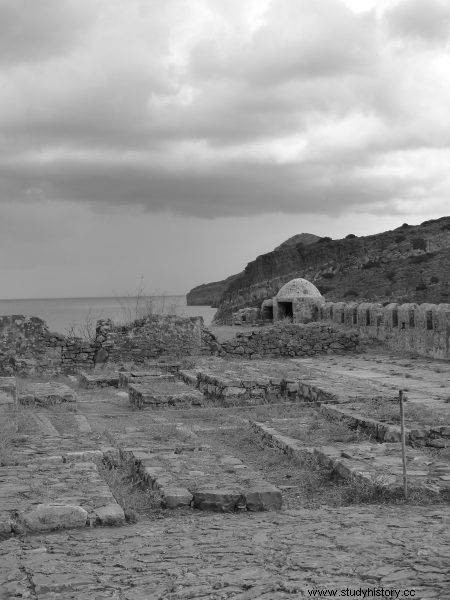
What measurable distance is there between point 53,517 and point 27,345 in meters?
13.3

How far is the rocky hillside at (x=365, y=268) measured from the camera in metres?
45.2

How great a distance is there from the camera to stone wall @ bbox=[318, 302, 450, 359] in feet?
59.7

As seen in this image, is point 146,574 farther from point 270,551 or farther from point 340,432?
point 340,432

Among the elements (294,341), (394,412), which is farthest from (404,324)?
(394,412)

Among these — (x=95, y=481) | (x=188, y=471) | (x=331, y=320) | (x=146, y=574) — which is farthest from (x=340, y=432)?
(x=331, y=320)

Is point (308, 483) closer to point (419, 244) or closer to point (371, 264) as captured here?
point (371, 264)

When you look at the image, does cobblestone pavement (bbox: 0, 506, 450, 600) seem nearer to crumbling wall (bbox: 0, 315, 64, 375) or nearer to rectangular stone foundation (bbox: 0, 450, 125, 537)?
rectangular stone foundation (bbox: 0, 450, 125, 537)

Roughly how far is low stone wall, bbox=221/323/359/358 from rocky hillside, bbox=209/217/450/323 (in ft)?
33.7

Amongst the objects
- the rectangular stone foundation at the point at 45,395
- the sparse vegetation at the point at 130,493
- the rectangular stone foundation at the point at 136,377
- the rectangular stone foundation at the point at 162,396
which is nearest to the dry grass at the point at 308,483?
the sparse vegetation at the point at 130,493

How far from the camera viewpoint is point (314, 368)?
1781 cm

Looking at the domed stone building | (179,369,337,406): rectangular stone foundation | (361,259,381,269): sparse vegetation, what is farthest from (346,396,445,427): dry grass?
(361,259,381,269): sparse vegetation

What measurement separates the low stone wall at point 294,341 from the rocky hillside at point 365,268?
A: 1028 cm

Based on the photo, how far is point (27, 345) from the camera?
1803 centimetres

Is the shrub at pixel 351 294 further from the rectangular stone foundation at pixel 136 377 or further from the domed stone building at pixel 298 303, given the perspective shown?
the rectangular stone foundation at pixel 136 377
